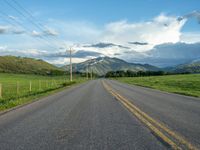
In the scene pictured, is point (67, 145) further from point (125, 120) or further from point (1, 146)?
point (125, 120)

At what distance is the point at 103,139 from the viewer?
6.07 metres

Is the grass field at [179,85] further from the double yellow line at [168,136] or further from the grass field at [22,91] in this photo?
the double yellow line at [168,136]

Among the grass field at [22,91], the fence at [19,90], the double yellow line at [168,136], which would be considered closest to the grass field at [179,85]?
the grass field at [22,91]

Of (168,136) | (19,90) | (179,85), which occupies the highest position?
(168,136)

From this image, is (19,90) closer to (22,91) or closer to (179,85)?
(22,91)

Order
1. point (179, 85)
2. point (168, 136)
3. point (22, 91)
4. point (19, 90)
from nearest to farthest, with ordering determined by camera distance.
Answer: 1. point (168, 136)
2. point (22, 91)
3. point (19, 90)
4. point (179, 85)

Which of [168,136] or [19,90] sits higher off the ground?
[168,136]

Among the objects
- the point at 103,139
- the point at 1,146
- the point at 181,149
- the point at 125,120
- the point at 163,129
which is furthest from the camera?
the point at 125,120

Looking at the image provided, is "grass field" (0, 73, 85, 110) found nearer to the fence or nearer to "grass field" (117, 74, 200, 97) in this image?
the fence

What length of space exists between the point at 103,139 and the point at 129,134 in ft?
2.76

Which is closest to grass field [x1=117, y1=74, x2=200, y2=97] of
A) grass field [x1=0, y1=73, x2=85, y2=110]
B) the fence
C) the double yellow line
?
grass field [x1=0, y1=73, x2=85, y2=110]

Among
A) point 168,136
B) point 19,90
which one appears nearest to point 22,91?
point 19,90

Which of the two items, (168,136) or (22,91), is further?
(22,91)

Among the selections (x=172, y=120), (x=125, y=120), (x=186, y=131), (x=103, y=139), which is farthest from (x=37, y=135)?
(x=172, y=120)
